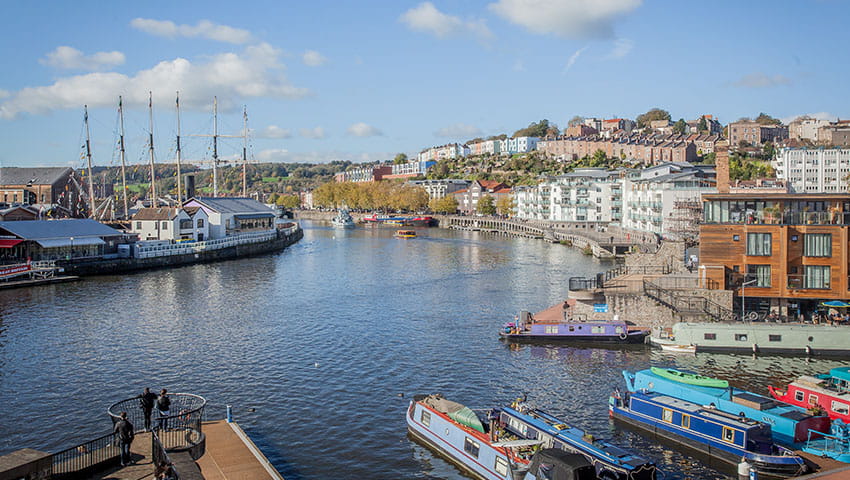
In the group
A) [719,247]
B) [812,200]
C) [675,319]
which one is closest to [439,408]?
[675,319]

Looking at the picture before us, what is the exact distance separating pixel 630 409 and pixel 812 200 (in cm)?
1945

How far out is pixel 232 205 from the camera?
100m

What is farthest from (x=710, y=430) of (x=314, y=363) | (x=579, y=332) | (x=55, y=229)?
(x=55, y=229)

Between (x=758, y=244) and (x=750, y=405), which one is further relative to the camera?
(x=758, y=244)

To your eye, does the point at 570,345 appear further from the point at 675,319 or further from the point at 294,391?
the point at 294,391

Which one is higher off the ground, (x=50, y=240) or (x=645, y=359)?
(x=50, y=240)

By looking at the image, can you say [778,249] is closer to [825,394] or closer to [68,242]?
[825,394]

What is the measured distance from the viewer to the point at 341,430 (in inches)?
948

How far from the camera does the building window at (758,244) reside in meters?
35.4

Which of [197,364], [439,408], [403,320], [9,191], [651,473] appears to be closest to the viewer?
[651,473]

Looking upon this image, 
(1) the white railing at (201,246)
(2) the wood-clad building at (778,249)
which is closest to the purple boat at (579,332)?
(2) the wood-clad building at (778,249)

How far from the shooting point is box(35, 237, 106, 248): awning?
64125mm

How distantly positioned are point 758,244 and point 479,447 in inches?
893

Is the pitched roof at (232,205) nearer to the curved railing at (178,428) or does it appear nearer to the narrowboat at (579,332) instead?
the narrowboat at (579,332)
